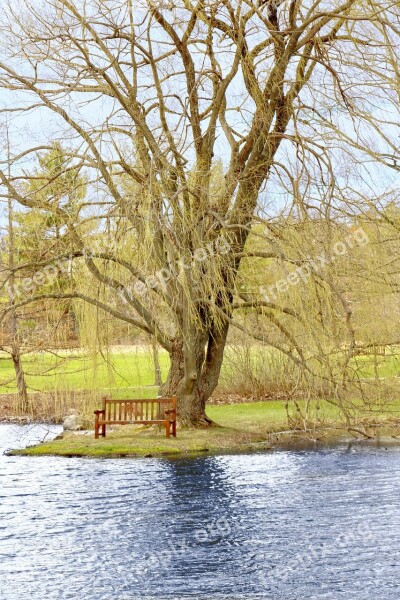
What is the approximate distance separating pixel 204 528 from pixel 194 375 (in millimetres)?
7592

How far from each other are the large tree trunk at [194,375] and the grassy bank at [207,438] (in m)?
0.51

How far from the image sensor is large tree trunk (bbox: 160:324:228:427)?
1803 cm

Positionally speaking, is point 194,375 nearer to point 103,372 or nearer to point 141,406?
point 141,406

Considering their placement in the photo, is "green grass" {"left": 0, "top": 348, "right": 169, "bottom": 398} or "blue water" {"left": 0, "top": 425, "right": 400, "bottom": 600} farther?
"green grass" {"left": 0, "top": 348, "right": 169, "bottom": 398}

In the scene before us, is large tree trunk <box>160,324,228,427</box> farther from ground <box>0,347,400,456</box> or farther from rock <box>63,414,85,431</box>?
rock <box>63,414,85,431</box>

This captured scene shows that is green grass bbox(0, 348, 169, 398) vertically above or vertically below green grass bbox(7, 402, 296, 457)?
above

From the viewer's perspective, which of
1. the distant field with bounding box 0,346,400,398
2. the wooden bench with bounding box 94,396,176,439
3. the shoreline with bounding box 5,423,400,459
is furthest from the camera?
the distant field with bounding box 0,346,400,398

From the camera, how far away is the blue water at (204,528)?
840 cm

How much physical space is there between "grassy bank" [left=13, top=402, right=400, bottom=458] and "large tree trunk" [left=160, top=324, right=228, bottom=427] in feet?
1.66

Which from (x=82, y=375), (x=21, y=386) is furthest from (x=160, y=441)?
(x=82, y=375)

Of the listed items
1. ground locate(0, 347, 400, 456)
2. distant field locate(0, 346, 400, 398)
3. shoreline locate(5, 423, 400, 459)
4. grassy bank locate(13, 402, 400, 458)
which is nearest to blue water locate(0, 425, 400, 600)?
shoreline locate(5, 423, 400, 459)

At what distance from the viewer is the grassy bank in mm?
16156

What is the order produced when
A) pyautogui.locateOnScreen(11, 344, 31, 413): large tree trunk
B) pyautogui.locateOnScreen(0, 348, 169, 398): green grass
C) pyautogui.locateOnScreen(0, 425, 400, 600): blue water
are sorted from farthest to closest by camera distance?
1. pyautogui.locateOnScreen(11, 344, 31, 413): large tree trunk
2. pyautogui.locateOnScreen(0, 348, 169, 398): green grass
3. pyautogui.locateOnScreen(0, 425, 400, 600): blue water

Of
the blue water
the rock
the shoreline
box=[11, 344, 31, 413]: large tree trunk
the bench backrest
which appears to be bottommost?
the blue water
